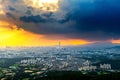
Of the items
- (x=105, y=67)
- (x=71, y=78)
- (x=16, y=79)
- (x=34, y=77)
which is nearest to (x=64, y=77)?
(x=71, y=78)

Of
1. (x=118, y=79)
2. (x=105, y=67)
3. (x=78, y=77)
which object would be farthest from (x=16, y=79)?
(x=105, y=67)

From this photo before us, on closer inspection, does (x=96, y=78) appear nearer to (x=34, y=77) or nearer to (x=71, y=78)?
(x=71, y=78)

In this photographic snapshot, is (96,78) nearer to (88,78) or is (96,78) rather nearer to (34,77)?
(88,78)

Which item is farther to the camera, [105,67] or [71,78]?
[105,67]

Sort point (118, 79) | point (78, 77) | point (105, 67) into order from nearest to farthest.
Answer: point (118, 79)
point (78, 77)
point (105, 67)

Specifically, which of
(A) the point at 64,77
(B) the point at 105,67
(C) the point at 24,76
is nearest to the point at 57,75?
(A) the point at 64,77

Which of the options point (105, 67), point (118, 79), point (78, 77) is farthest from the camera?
point (105, 67)

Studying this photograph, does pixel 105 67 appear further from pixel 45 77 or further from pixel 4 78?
pixel 4 78
